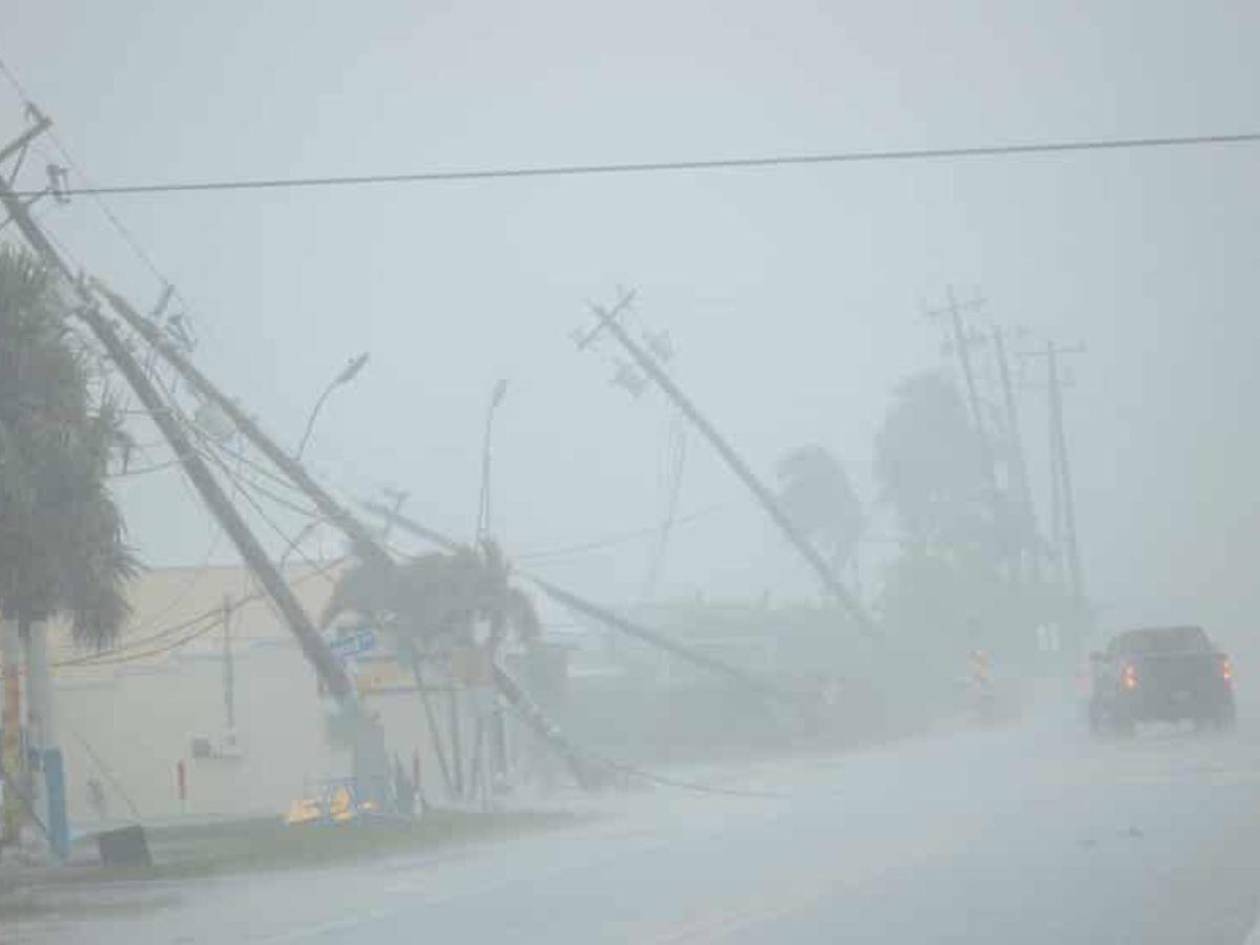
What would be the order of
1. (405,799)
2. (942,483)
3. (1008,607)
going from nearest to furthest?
(405,799)
(1008,607)
(942,483)

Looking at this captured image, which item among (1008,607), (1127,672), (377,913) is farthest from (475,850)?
(1008,607)

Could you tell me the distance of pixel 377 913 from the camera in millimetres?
20000

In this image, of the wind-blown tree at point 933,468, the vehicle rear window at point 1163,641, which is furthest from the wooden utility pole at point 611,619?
the wind-blown tree at point 933,468

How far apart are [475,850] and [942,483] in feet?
202

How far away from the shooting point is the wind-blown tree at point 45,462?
2550 cm

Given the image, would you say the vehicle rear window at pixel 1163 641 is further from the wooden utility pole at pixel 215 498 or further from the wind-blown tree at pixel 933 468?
the wind-blown tree at pixel 933 468

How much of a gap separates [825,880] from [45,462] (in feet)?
35.6

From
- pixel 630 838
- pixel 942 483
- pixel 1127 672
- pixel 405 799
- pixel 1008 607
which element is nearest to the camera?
pixel 630 838

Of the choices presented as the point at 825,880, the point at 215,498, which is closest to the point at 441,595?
the point at 215,498

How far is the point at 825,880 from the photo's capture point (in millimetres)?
20078

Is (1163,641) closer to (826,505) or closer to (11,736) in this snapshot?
(11,736)

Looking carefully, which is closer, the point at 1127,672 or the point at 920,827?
the point at 920,827

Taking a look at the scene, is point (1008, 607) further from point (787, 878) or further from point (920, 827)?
point (787, 878)

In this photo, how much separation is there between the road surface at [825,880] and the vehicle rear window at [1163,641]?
29.9 ft
